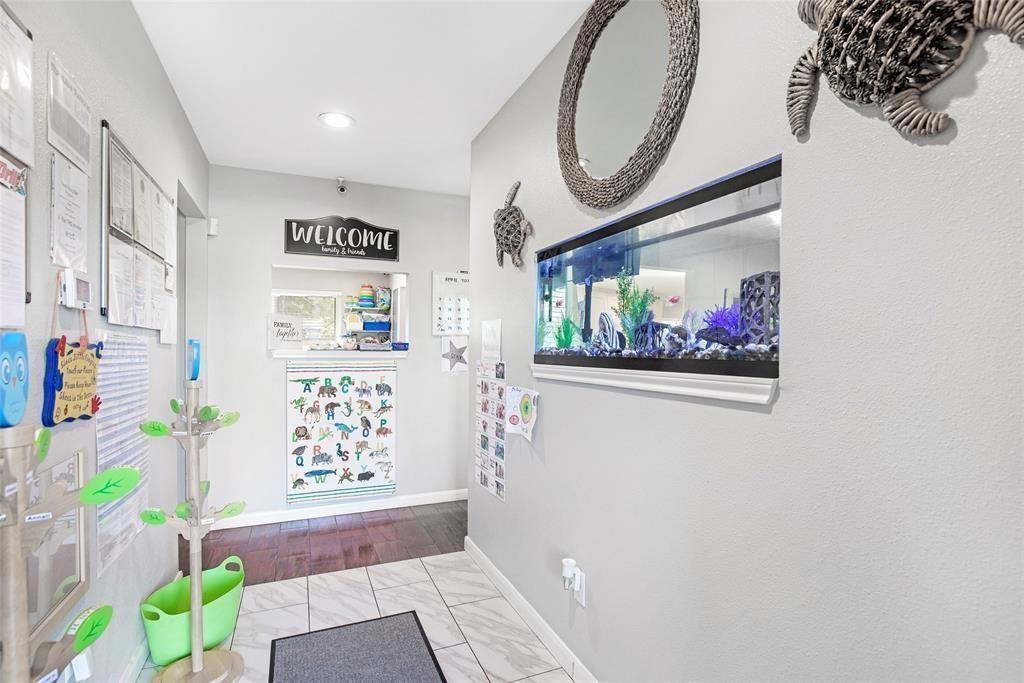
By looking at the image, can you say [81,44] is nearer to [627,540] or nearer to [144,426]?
[144,426]

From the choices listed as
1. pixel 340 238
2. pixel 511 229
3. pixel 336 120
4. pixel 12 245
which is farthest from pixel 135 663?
pixel 340 238

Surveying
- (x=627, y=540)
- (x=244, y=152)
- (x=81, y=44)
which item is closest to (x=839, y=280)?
(x=627, y=540)

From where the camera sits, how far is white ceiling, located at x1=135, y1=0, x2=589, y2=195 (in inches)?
72.9

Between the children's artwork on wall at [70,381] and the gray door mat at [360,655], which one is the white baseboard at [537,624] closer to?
the gray door mat at [360,655]

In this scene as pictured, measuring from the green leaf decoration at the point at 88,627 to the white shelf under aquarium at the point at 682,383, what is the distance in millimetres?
1366

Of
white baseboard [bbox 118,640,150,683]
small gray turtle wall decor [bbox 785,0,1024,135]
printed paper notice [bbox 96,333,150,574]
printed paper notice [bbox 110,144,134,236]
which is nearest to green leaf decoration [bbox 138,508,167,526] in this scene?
printed paper notice [bbox 96,333,150,574]

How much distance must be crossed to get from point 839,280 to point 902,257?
4.5 inches

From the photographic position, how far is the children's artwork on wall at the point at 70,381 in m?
1.20

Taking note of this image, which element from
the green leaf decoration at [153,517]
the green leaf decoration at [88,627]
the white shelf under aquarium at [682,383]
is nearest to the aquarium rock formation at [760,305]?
the white shelf under aquarium at [682,383]

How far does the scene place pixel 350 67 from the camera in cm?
221

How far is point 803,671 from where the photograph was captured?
104 centimetres

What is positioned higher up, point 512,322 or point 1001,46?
point 1001,46

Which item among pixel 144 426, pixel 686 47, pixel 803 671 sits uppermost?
pixel 686 47

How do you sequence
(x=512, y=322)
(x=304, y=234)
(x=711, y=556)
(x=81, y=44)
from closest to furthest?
1. (x=711, y=556)
2. (x=81, y=44)
3. (x=512, y=322)
4. (x=304, y=234)
